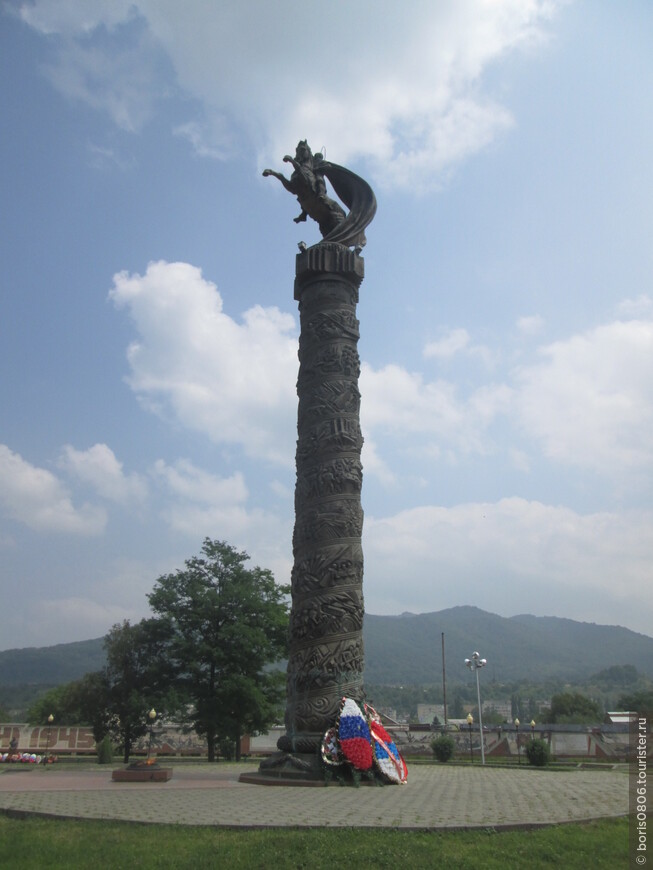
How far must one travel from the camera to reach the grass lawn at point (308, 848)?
4781 millimetres

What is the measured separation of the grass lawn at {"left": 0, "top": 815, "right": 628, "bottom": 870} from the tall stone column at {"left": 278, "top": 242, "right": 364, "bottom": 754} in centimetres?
478

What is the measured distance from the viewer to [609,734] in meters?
29.6

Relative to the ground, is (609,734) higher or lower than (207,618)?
lower

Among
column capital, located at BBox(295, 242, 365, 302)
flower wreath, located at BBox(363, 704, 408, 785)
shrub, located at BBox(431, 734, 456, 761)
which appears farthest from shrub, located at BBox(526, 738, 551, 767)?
column capital, located at BBox(295, 242, 365, 302)

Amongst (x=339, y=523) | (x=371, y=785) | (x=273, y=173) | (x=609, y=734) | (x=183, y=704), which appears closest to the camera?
(x=371, y=785)

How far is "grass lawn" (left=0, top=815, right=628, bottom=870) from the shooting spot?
4781mm

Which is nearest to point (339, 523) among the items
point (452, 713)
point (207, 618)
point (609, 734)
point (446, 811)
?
point (446, 811)

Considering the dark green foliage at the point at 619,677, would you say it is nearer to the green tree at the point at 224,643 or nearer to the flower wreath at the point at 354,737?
the green tree at the point at 224,643

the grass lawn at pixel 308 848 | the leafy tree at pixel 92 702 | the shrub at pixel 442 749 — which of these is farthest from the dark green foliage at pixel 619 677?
the grass lawn at pixel 308 848

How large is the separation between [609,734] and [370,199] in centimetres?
2613

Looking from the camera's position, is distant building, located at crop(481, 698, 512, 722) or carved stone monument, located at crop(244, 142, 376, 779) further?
distant building, located at crop(481, 698, 512, 722)

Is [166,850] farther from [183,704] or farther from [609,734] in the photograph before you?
[609,734]

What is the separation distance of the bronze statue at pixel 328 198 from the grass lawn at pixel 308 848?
10.4 meters

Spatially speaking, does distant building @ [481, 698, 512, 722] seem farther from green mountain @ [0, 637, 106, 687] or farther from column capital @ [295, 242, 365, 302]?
column capital @ [295, 242, 365, 302]
